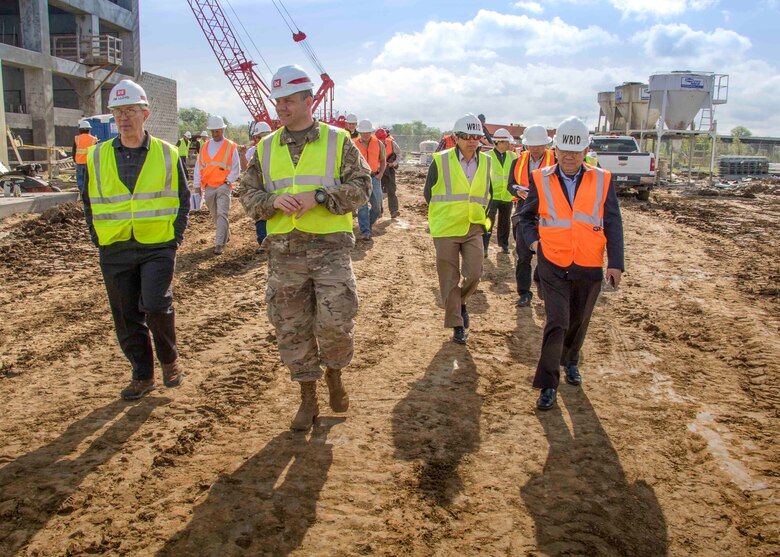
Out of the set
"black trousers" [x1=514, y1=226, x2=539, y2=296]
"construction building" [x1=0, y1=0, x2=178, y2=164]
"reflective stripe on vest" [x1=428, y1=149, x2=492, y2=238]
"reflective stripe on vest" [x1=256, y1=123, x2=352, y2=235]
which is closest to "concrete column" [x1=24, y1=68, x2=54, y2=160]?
"construction building" [x1=0, y1=0, x2=178, y2=164]

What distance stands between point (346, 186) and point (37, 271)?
6322 millimetres

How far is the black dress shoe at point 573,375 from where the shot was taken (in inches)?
200

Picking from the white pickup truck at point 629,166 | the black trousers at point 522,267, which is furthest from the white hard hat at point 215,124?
the white pickup truck at point 629,166

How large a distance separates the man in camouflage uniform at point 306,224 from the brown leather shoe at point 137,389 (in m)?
1.18

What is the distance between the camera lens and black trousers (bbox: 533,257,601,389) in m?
4.60

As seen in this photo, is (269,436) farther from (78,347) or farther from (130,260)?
(78,347)

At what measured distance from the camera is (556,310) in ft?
15.2

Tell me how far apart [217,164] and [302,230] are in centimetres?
590

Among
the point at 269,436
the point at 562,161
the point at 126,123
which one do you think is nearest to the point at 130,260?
the point at 126,123

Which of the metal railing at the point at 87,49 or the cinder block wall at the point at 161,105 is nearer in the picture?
the metal railing at the point at 87,49

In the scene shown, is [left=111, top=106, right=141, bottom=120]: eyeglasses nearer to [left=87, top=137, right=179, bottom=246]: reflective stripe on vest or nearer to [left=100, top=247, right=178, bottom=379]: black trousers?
[left=87, top=137, right=179, bottom=246]: reflective stripe on vest

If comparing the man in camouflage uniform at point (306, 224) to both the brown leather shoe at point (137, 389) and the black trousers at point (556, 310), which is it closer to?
the brown leather shoe at point (137, 389)

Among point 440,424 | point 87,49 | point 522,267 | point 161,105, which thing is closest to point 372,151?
point 522,267

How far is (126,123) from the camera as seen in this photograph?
15.0ft
